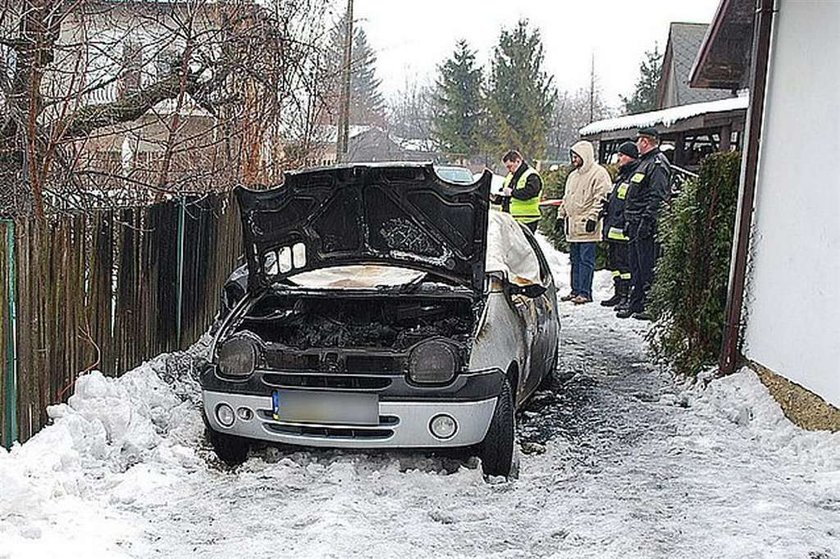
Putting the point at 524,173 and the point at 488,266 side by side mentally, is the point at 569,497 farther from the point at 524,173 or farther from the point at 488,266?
the point at 524,173

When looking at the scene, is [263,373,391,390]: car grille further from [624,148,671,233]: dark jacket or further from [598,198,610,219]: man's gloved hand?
[598,198,610,219]: man's gloved hand

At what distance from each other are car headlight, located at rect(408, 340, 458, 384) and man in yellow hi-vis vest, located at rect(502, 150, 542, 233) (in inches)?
307

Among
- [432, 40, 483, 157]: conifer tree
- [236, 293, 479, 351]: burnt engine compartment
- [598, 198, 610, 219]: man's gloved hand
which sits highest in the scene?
[432, 40, 483, 157]: conifer tree

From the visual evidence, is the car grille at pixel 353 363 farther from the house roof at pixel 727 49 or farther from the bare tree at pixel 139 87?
the house roof at pixel 727 49

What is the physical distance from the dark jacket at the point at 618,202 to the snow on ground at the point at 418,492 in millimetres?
4364

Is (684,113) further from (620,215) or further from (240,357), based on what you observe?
(240,357)

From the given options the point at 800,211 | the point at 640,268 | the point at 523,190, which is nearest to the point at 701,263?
the point at 800,211

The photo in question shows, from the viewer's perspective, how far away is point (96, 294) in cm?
610

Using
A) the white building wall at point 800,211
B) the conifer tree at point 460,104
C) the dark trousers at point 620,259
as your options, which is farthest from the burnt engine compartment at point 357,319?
the conifer tree at point 460,104

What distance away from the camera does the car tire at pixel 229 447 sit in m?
5.45

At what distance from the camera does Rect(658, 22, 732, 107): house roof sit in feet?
118

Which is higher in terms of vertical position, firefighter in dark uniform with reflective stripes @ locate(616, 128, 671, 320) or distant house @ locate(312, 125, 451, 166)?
distant house @ locate(312, 125, 451, 166)

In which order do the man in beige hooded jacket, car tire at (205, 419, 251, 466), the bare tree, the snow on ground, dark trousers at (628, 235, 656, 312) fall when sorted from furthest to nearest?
the man in beige hooded jacket
dark trousers at (628, 235, 656, 312)
the bare tree
car tire at (205, 419, 251, 466)
the snow on ground

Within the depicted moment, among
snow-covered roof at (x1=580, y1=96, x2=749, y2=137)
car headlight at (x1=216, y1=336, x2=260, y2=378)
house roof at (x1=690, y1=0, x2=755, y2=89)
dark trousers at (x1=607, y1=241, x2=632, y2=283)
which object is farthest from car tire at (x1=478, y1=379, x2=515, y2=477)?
snow-covered roof at (x1=580, y1=96, x2=749, y2=137)
